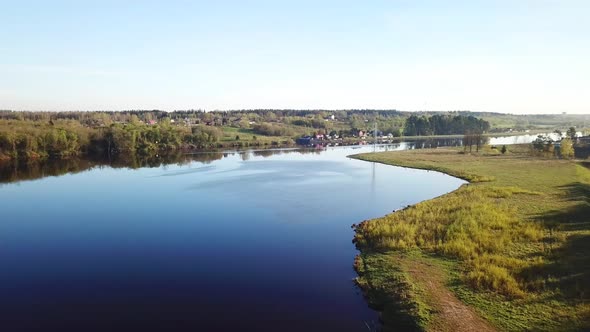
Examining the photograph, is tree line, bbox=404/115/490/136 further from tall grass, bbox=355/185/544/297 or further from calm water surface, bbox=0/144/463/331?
tall grass, bbox=355/185/544/297

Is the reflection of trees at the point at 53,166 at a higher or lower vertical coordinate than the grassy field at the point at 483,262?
lower

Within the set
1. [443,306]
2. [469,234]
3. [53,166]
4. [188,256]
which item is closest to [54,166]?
[53,166]

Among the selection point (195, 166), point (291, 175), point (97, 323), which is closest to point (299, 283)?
point (97, 323)

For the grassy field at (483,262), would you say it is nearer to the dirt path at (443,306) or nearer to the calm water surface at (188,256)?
the dirt path at (443,306)

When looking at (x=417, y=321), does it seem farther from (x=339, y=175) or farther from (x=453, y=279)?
(x=339, y=175)

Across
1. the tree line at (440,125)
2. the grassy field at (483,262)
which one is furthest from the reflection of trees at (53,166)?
the tree line at (440,125)

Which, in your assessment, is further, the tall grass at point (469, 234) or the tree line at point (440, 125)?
the tree line at point (440, 125)

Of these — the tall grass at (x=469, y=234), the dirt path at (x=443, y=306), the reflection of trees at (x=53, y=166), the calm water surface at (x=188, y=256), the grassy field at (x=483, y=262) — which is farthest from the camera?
the reflection of trees at (x=53, y=166)
